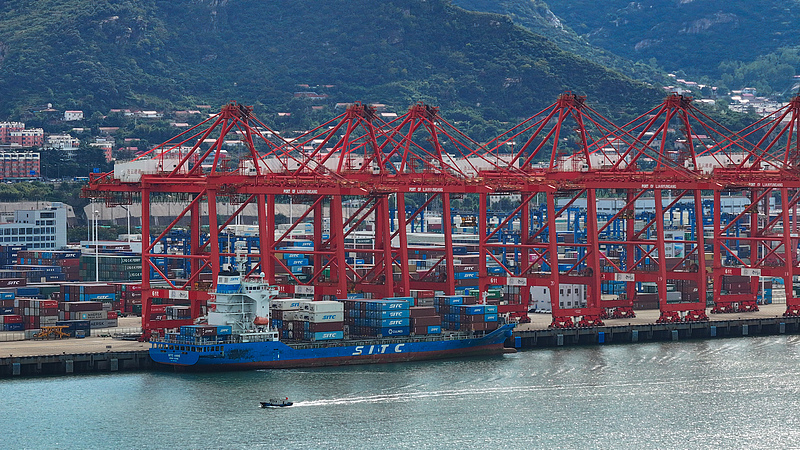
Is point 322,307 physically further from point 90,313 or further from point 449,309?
point 90,313

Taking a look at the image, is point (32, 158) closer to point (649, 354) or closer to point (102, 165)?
point (102, 165)

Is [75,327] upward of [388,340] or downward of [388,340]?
upward

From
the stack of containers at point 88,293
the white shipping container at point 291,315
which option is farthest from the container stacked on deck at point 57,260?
the white shipping container at point 291,315

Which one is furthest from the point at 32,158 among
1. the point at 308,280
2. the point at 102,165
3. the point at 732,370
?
the point at 732,370

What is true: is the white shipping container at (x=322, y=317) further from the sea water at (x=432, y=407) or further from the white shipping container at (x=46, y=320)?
the white shipping container at (x=46, y=320)

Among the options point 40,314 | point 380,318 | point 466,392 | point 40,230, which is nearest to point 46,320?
point 40,314

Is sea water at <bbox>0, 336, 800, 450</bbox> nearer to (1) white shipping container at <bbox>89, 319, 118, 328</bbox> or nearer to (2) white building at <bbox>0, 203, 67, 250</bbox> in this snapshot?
(1) white shipping container at <bbox>89, 319, 118, 328</bbox>
